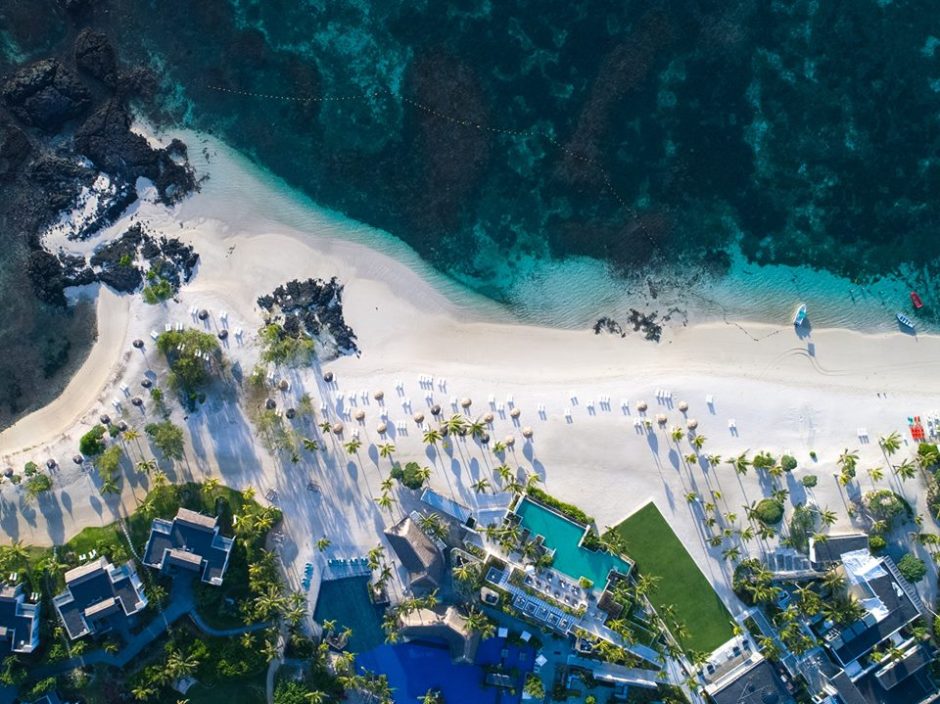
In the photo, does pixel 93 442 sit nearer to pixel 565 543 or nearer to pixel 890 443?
pixel 565 543

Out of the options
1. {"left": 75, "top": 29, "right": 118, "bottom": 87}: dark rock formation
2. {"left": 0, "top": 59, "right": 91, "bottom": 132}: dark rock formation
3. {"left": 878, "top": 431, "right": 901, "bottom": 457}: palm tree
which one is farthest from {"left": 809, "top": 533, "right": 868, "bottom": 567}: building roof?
{"left": 0, "top": 59, "right": 91, "bottom": 132}: dark rock formation

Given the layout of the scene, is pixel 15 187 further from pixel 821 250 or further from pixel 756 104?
pixel 821 250

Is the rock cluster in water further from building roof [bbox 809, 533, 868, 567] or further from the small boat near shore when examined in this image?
building roof [bbox 809, 533, 868, 567]

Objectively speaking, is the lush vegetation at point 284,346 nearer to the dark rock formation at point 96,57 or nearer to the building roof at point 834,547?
the dark rock formation at point 96,57

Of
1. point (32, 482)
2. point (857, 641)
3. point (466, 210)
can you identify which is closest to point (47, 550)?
point (32, 482)

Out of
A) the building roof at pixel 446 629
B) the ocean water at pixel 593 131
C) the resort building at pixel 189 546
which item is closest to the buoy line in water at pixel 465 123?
the ocean water at pixel 593 131

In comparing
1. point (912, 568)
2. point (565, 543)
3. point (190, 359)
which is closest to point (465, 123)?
point (190, 359)
